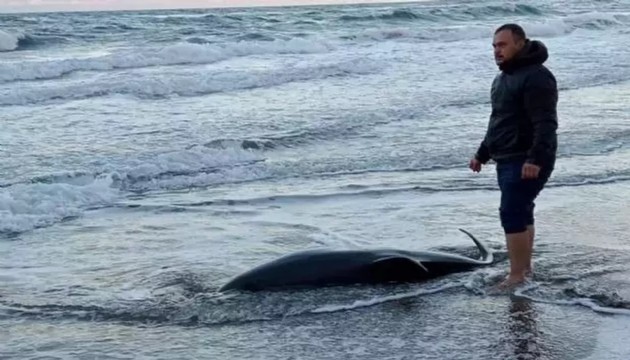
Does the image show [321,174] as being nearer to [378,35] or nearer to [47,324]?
[47,324]

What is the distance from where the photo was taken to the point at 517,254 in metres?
6.58

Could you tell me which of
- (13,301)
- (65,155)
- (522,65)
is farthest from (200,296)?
(65,155)

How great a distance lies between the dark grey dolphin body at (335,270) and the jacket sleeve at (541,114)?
118 cm

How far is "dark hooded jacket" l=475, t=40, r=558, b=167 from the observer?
6156 mm

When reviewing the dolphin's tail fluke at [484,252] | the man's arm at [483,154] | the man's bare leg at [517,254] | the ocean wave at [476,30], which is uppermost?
the man's arm at [483,154]

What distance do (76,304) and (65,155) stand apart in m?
6.81

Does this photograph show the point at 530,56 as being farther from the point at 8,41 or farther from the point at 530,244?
the point at 8,41

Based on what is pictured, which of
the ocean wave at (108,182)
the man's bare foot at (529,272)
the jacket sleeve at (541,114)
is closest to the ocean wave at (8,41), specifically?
the ocean wave at (108,182)

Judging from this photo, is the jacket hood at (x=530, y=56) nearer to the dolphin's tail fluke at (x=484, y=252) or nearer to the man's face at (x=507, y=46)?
the man's face at (x=507, y=46)

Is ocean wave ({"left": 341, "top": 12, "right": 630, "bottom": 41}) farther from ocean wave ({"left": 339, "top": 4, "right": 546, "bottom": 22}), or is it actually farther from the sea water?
the sea water

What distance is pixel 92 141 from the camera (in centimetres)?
1394

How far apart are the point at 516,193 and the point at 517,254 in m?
0.44

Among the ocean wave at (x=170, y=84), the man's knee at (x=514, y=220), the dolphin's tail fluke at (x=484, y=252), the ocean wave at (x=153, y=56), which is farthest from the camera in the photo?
the ocean wave at (x=153, y=56)

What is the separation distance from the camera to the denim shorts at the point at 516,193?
6414 millimetres
